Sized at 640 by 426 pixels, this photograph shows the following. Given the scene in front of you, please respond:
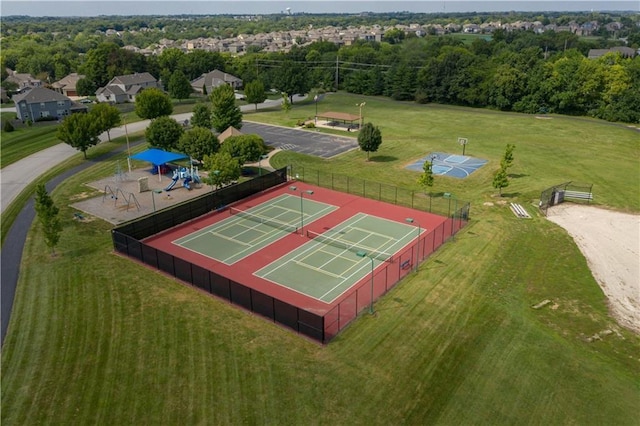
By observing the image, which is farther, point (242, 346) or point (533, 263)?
point (533, 263)

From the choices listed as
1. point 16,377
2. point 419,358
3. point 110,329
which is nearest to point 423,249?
point 419,358

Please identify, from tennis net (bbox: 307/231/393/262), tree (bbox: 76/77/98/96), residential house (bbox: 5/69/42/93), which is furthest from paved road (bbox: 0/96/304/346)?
residential house (bbox: 5/69/42/93)

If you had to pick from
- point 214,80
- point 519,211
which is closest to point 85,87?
point 214,80

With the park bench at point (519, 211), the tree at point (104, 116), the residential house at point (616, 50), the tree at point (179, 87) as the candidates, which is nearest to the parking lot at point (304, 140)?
the tree at point (104, 116)

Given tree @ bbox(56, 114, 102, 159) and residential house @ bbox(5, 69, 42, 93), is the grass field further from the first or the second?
residential house @ bbox(5, 69, 42, 93)

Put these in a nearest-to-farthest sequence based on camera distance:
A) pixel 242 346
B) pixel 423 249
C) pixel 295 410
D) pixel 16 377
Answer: pixel 295 410
pixel 16 377
pixel 242 346
pixel 423 249

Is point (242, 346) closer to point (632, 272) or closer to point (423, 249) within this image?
point (423, 249)

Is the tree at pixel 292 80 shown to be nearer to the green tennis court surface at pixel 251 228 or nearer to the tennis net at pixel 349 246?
the green tennis court surface at pixel 251 228
